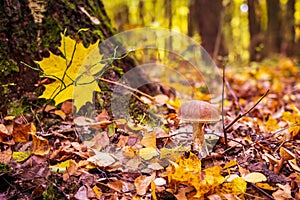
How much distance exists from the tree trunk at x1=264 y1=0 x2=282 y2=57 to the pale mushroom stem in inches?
307

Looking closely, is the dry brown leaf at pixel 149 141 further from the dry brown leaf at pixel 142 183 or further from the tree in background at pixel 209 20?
the tree in background at pixel 209 20

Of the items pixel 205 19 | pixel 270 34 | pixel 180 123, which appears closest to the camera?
pixel 180 123

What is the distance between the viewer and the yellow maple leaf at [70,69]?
5.48 feet

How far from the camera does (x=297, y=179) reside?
146 centimetres

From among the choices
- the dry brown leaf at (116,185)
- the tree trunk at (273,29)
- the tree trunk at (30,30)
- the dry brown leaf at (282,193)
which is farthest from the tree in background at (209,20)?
the dry brown leaf at (116,185)

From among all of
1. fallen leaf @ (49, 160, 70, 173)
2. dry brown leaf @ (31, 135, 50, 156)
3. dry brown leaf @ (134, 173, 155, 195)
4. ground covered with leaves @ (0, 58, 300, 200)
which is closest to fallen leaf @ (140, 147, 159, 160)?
ground covered with leaves @ (0, 58, 300, 200)

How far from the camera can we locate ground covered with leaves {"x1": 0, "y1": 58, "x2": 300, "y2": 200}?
1389mm

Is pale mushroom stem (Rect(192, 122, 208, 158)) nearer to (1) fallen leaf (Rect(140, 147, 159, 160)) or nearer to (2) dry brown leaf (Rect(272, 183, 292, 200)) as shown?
(1) fallen leaf (Rect(140, 147, 159, 160))

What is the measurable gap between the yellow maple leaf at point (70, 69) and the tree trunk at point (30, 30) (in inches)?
13.4

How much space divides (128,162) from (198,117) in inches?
15.7

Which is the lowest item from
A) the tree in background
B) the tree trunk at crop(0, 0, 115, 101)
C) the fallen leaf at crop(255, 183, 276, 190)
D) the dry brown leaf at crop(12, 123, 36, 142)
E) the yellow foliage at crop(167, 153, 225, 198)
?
the fallen leaf at crop(255, 183, 276, 190)

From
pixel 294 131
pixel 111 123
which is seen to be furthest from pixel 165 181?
pixel 294 131

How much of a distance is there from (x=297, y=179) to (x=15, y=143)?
A: 1394mm

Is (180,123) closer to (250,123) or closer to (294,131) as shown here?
(250,123)
